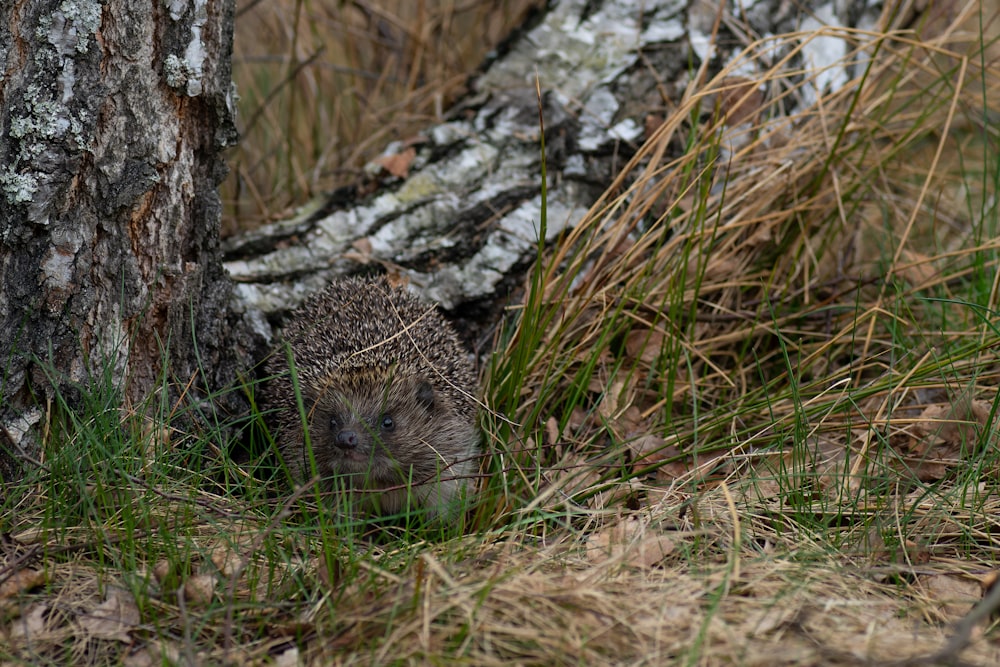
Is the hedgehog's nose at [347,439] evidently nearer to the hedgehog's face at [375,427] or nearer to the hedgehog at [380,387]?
the hedgehog's face at [375,427]

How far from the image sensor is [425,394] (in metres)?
4.12

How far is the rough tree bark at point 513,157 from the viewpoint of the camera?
A: 4.43 m

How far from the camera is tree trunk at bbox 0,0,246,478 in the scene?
308cm

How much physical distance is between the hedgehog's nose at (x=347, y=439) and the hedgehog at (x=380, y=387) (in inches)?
5.7

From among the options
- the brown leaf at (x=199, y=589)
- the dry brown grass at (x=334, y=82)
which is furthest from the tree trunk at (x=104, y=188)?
the dry brown grass at (x=334, y=82)

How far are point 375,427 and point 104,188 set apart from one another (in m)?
1.41

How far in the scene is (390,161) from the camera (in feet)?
15.9

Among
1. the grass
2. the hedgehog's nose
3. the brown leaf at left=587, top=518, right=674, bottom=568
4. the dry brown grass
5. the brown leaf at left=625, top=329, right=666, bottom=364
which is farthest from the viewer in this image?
the dry brown grass

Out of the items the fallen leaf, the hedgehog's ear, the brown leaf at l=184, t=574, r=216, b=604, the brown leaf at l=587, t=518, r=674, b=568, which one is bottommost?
the fallen leaf

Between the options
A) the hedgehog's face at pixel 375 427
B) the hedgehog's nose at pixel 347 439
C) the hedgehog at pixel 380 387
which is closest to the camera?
the hedgehog's nose at pixel 347 439

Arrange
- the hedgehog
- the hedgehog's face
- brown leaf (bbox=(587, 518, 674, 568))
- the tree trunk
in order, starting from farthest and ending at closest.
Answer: the hedgehog → the hedgehog's face → the tree trunk → brown leaf (bbox=(587, 518, 674, 568))

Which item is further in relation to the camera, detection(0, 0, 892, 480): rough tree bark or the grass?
detection(0, 0, 892, 480): rough tree bark

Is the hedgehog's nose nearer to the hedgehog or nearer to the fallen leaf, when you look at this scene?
the hedgehog

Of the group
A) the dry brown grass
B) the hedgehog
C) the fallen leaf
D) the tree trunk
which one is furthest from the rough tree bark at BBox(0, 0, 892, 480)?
the fallen leaf
